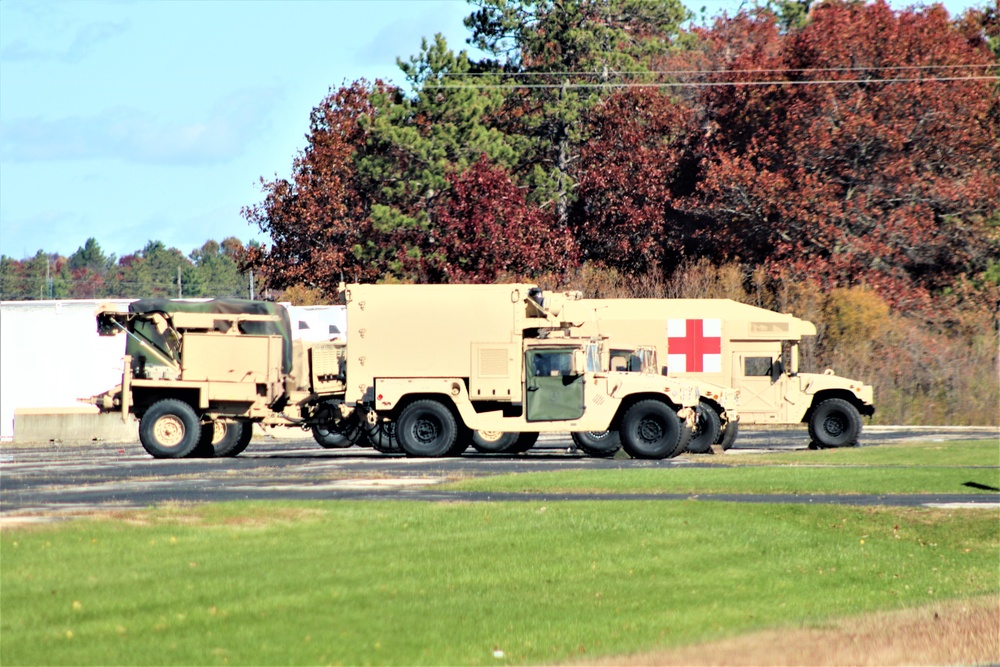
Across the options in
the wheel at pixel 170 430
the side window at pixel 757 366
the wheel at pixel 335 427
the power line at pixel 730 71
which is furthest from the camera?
the power line at pixel 730 71

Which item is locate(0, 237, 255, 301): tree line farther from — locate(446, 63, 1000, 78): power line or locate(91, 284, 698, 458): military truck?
locate(91, 284, 698, 458): military truck

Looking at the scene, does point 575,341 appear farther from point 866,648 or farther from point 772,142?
point 772,142

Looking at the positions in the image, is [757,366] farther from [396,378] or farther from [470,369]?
[396,378]

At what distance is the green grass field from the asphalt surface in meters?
1.37

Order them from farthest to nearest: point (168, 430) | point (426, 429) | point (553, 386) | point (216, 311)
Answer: point (216, 311), point (168, 430), point (426, 429), point (553, 386)

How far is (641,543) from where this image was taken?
1506 centimetres

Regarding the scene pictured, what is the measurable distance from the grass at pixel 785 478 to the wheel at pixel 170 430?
796 centimetres

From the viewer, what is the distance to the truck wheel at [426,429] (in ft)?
91.3

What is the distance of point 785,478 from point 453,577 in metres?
10.3

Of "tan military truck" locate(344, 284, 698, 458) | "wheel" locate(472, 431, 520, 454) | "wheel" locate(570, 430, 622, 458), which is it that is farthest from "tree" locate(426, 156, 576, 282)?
"wheel" locate(570, 430, 622, 458)

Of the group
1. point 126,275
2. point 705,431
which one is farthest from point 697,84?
point 126,275

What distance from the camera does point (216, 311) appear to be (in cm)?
2923

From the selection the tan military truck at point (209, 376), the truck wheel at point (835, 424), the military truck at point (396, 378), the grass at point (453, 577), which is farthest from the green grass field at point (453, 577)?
the truck wheel at point (835, 424)

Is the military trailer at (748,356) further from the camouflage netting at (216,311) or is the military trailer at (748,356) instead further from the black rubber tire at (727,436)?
the camouflage netting at (216,311)
